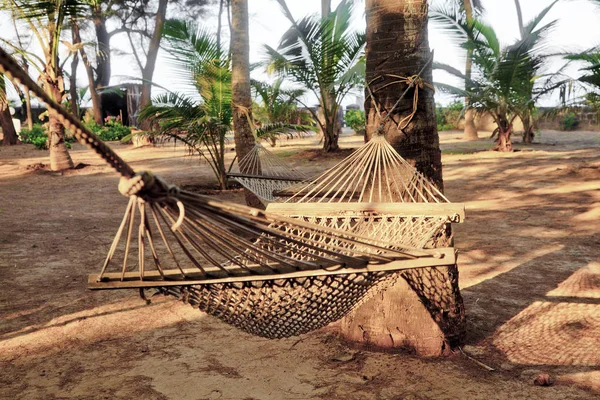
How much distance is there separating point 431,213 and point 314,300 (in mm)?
689

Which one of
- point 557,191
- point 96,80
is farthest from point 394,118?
point 96,80

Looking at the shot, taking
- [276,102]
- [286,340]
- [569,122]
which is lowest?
[286,340]

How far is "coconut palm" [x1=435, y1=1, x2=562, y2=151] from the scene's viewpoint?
9.02 metres

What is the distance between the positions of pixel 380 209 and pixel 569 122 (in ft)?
50.7

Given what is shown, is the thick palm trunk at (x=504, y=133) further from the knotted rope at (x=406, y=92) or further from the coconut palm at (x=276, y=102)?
the knotted rope at (x=406, y=92)

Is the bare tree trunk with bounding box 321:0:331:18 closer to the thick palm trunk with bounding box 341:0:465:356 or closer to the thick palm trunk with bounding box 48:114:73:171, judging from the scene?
the thick palm trunk with bounding box 48:114:73:171

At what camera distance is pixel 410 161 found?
2.77m

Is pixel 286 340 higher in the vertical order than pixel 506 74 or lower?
lower

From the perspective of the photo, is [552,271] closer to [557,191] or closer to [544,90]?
[557,191]

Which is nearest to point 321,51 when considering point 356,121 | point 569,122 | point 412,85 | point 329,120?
point 329,120

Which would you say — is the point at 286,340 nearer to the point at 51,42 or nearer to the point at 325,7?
the point at 51,42

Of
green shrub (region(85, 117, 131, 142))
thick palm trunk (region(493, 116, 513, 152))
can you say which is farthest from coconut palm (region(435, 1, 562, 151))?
green shrub (region(85, 117, 131, 142))

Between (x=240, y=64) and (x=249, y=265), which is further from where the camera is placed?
(x=240, y=64)

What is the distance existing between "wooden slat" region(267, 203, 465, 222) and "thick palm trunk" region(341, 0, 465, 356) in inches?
11.1
